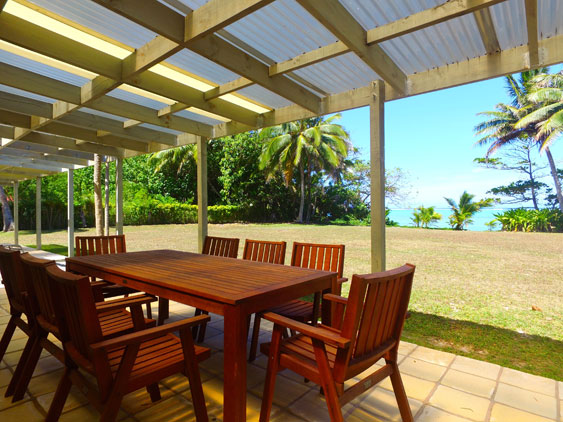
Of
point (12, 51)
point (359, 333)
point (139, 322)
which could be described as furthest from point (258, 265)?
point (12, 51)

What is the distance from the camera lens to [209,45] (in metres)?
2.65

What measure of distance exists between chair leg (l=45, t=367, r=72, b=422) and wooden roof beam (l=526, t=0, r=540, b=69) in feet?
11.3

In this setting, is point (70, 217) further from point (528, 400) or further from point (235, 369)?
point (528, 400)

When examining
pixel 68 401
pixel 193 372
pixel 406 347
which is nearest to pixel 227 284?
pixel 193 372

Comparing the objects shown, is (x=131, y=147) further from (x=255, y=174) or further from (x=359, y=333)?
(x=255, y=174)

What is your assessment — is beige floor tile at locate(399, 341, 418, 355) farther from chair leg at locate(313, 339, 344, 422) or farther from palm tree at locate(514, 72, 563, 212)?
palm tree at locate(514, 72, 563, 212)

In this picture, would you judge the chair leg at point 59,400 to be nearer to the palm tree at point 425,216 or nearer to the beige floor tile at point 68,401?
the beige floor tile at point 68,401

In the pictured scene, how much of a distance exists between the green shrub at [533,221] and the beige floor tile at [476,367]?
17880 mm

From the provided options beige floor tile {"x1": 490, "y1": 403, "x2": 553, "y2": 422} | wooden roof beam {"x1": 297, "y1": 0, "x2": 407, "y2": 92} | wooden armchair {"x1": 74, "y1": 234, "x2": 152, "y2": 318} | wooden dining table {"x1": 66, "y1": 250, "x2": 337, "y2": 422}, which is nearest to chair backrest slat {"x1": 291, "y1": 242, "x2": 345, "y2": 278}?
wooden dining table {"x1": 66, "y1": 250, "x2": 337, "y2": 422}

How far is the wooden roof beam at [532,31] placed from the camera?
2109 mm

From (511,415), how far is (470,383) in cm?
37

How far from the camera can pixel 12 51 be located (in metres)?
3.03

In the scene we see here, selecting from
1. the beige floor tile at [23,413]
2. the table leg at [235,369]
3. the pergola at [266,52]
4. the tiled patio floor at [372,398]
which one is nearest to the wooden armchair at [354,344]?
the table leg at [235,369]

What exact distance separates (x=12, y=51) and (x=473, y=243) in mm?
13416
